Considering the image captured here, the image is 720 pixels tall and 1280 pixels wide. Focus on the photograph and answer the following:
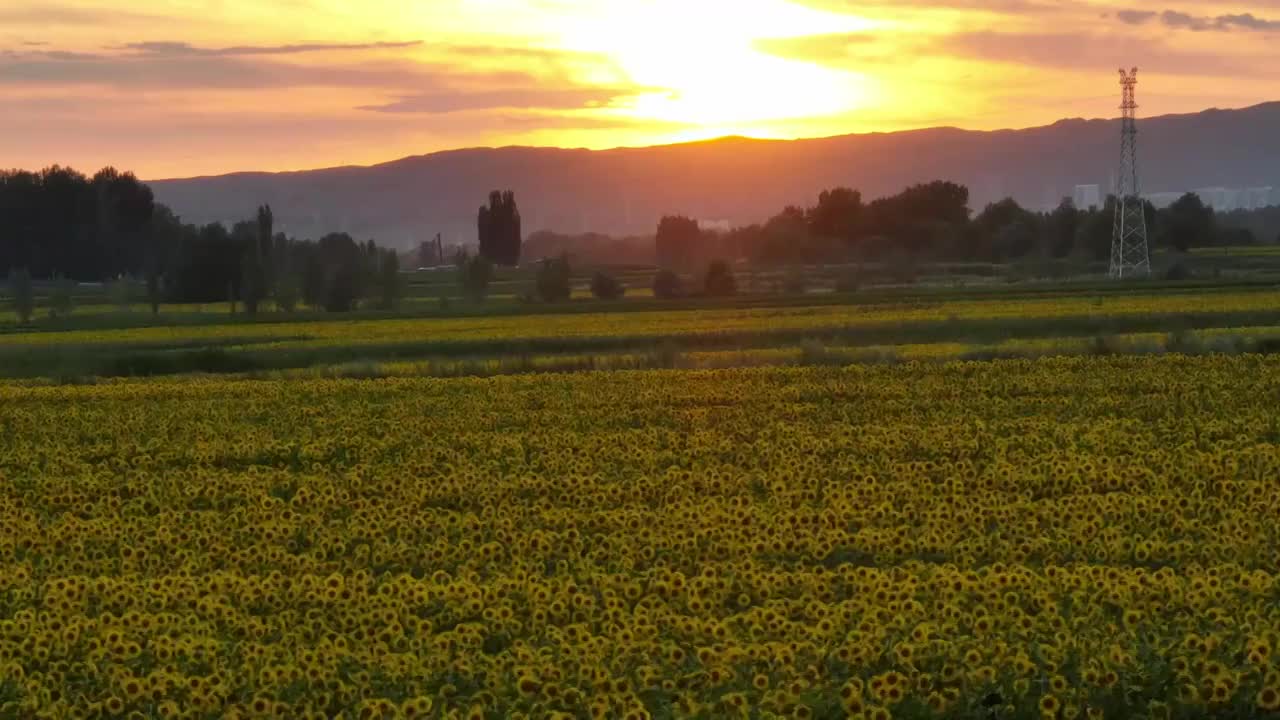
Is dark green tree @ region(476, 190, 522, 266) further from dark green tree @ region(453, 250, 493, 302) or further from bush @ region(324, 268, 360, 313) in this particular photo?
bush @ region(324, 268, 360, 313)

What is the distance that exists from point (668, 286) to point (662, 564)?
237 ft

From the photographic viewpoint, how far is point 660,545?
1575 cm

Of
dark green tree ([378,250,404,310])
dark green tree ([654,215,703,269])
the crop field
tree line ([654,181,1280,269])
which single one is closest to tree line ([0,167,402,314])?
dark green tree ([378,250,404,310])

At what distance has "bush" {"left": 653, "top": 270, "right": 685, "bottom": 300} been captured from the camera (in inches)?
3406

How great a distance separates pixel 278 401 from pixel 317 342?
2141 centimetres

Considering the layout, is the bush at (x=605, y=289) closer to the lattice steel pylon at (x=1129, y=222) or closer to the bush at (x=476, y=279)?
the bush at (x=476, y=279)

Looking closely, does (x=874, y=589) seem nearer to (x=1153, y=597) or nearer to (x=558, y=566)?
(x=1153, y=597)

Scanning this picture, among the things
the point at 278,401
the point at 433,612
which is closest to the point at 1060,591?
the point at 433,612

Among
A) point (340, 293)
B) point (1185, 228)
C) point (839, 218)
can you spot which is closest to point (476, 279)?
point (340, 293)

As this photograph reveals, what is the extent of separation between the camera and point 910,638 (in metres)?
11.6

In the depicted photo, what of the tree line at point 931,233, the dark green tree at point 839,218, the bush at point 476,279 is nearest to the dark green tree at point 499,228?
the tree line at point 931,233

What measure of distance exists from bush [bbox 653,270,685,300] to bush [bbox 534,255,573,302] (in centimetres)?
508

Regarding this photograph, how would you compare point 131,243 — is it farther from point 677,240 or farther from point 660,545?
point 660,545

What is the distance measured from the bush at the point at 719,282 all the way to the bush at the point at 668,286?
155 centimetres
